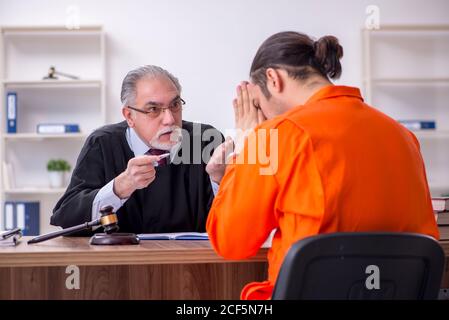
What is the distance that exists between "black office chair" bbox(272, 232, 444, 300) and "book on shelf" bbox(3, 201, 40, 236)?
367cm

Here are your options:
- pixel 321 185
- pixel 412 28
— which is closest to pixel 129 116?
pixel 321 185

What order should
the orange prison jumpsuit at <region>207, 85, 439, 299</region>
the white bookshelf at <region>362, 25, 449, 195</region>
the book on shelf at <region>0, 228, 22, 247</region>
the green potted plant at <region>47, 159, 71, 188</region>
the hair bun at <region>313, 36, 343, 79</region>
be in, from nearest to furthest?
the orange prison jumpsuit at <region>207, 85, 439, 299</region> < the hair bun at <region>313, 36, 343, 79</region> < the book on shelf at <region>0, 228, 22, 247</region> < the green potted plant at <region>47, 159, 71, 188</region> < the white bookshelf at <region>362, 25, 449, 195</region>

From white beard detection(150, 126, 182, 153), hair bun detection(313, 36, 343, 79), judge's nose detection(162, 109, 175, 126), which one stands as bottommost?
white beard detection(150, 126, 182, 153)

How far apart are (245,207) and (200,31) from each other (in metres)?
3.67

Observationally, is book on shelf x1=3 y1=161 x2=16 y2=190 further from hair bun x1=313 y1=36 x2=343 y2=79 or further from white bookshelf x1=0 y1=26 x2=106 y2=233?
hair bun x1=313 y1=36 x2=343 y2=79

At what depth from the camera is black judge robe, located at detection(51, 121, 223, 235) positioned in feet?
8.04

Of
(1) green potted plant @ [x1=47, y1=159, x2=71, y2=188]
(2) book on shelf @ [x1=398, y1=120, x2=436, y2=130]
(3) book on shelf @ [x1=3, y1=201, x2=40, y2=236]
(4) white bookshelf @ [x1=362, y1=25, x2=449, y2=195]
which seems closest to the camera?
(3) book on shelf @ [x1=3, y1=201, x2=40, y2=236]

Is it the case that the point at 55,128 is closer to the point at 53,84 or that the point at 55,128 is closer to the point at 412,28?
the point at 53,84

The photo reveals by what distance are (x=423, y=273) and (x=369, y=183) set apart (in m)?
0.22

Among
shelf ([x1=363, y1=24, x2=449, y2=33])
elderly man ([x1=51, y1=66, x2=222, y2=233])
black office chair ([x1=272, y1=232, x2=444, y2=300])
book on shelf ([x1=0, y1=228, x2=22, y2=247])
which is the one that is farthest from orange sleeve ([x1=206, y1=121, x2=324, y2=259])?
shelf ([x1=363, y1=24, x2=449, y2=33])
